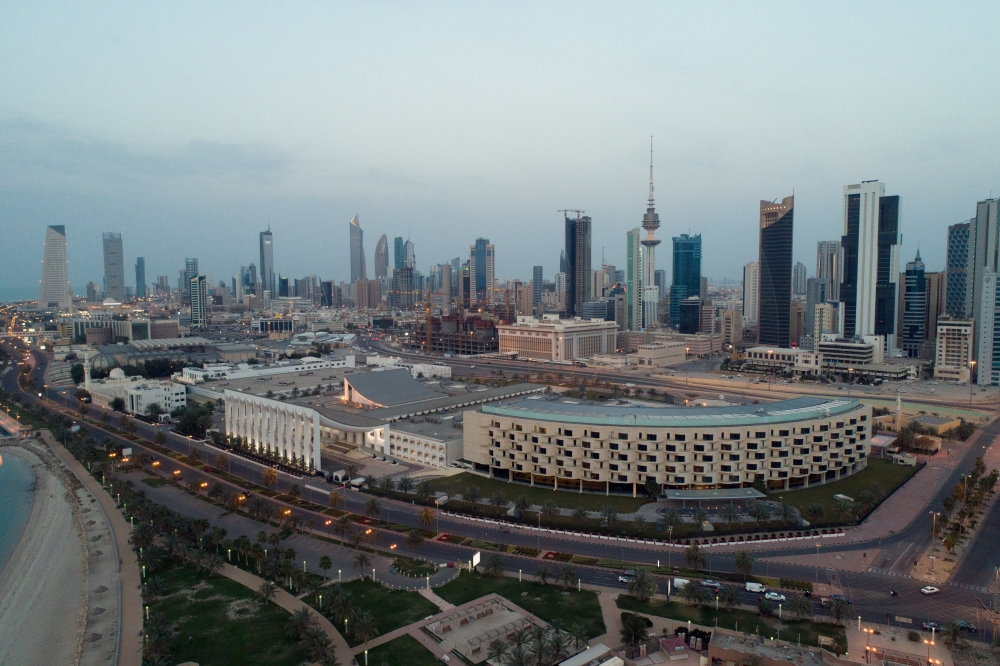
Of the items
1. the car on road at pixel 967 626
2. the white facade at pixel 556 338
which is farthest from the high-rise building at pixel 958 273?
the car on road at pixel 967 626

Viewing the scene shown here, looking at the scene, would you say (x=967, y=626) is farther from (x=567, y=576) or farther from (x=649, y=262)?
(x=649, y=262)

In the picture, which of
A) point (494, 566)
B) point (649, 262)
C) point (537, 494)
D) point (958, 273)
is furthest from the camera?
point (649, 262)

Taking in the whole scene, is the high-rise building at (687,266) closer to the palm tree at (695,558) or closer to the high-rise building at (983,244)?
the high-rise building at (983,244)

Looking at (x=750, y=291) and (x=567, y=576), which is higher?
(x=750, y=291)

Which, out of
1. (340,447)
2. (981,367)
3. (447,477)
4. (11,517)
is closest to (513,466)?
(447,477)

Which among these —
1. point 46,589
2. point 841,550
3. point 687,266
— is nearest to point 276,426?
point 46,589

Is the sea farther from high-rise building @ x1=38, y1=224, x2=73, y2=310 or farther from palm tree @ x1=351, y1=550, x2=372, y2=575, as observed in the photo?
high-rise building @ x1=38, y1=224, x2=73, y2=310
